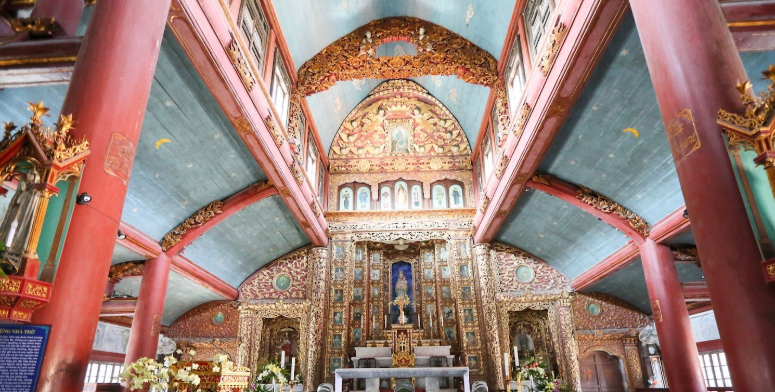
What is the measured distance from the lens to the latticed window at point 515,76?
39.3 ft

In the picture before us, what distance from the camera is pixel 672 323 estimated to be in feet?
35.8

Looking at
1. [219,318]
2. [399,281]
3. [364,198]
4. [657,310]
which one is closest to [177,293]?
[219,318]

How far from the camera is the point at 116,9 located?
5148 mm

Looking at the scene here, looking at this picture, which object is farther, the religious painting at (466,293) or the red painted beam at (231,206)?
the religious painting at (466,293)

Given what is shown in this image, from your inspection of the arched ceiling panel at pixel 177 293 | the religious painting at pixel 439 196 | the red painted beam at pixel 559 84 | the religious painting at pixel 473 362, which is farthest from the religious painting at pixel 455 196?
the arched ceiling panel at pixel 177 293

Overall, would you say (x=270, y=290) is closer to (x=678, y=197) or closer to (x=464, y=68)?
(x=464, y=68)

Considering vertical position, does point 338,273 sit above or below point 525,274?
above

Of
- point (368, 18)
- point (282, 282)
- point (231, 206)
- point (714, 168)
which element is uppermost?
point (368, 18)

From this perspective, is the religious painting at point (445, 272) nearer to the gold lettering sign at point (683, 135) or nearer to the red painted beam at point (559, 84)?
the red painted beam at point (559, 84)

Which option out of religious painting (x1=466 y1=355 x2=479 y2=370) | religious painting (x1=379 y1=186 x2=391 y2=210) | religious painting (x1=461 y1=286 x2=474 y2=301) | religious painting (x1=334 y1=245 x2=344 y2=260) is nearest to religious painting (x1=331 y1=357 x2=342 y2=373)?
religious painting (x1=334 y1=245 x2=344 y2=260)

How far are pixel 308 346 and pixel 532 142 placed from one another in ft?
36.1

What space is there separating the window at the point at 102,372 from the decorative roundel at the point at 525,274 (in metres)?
15.2

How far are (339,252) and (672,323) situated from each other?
1158cm

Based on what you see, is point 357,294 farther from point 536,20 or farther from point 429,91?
point 536,20
